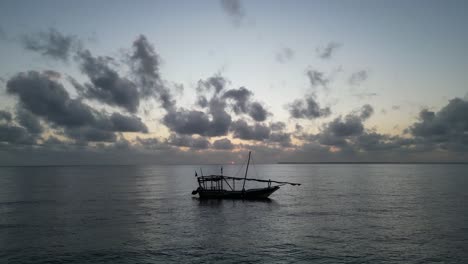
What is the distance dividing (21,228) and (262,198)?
56.3 m

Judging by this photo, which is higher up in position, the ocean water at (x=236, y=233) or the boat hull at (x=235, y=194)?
the boat hull at (x=235, y=194)

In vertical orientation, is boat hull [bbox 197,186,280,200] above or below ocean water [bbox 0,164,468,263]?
above

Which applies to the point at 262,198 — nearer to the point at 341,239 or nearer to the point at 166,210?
the point at 166,210

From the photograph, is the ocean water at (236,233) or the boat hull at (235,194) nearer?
the ocean water at (236,233)

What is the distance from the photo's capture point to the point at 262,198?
9000 centimetres

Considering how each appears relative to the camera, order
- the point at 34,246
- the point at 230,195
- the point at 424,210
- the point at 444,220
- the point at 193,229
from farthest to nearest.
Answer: the point at 230,195
the point at 424,210
the point at 444,220
the point at 193,229
the point at 34,246

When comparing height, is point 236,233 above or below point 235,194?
below

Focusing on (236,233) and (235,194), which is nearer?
(236,233)

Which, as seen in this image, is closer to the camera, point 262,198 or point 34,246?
point 34,246

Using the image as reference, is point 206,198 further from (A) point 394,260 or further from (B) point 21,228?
(A) point 394,260

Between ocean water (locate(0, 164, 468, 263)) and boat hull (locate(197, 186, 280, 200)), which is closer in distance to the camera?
ocean water (locate(0, 164, 468, 263))

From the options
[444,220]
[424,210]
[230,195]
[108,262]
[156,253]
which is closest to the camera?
[108,262]

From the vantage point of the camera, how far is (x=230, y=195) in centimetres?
8869

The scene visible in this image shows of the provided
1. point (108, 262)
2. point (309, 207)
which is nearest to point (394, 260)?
point (108, 262)
